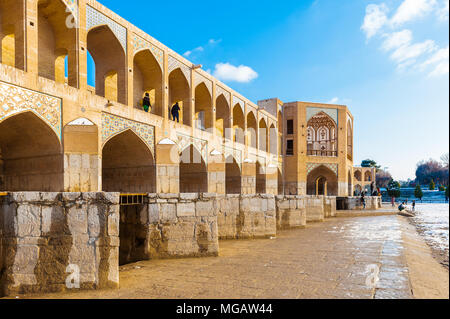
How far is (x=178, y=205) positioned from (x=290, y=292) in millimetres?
3030

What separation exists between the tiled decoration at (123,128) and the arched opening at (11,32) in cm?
255

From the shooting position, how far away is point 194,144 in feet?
44.8


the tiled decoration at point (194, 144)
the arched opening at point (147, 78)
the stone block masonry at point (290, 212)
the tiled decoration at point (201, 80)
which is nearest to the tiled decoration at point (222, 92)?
the tiled decoration at point (201, 80)

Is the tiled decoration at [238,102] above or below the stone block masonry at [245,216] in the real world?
above

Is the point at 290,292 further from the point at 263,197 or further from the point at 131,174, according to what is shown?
the point at 131,174

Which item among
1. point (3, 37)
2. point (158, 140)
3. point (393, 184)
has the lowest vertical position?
point (393, 184)

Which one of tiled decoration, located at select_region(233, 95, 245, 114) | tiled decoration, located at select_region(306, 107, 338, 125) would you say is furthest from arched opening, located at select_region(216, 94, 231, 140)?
tiled decoration, located at select_region(306, 107, 338, 125)

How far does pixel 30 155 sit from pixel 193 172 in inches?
282

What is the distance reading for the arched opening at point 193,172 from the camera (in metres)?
14.0

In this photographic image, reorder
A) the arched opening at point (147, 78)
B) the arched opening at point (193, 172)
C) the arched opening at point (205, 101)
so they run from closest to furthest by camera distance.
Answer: the arched opening at point (147, 78) → the arched opening at point (193, 172) → the arched opening at point (205, 101)

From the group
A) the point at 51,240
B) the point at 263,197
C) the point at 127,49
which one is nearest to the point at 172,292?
the point at 51,240

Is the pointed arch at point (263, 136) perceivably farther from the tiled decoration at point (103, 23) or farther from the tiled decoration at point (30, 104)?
the tiled decoration at point (30, 104)

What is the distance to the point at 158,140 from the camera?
37.9 ft

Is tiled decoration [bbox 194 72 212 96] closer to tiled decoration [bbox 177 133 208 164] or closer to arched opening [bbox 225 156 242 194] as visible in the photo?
tiled decoration [bbox 177 133 208 164]
